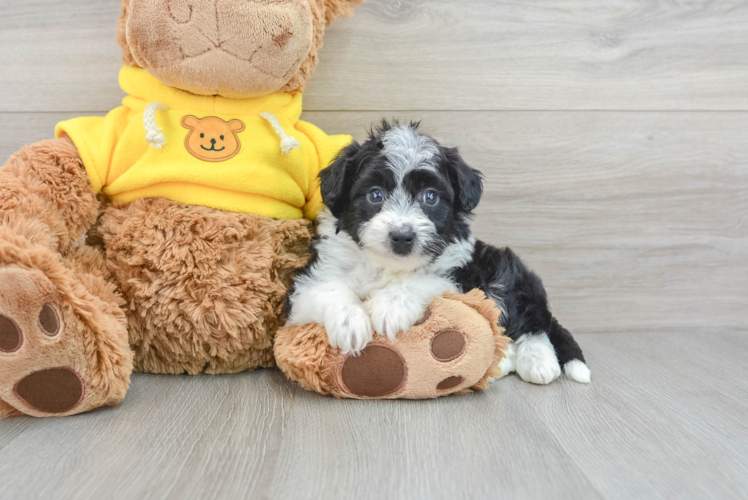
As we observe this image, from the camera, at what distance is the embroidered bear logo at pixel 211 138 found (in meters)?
1.57

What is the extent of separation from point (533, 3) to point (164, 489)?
2.00m

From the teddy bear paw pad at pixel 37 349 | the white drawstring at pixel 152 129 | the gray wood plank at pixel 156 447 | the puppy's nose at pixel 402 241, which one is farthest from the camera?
the white drawstring at pixel 152 129

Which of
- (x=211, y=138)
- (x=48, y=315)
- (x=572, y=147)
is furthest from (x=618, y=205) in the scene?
(x=48, y=315)

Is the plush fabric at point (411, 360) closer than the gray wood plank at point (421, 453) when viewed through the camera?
No

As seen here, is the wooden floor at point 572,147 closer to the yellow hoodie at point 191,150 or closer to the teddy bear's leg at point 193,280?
the teddy bear's leg at point 193,280

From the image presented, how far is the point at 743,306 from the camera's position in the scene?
2.29m

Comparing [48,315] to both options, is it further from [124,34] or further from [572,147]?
[572,147]

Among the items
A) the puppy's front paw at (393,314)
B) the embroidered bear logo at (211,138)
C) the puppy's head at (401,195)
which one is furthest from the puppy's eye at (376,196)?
the embroidered bear logo at (211,138)

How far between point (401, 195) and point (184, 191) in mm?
637

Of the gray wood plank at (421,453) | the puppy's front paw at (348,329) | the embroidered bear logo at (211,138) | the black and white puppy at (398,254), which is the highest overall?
the embroidered bear logo at (211,138)

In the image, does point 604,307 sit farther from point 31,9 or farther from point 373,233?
point 31,9

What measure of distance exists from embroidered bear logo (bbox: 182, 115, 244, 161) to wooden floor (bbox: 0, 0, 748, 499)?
51 centimetres

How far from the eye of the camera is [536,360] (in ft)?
5.38

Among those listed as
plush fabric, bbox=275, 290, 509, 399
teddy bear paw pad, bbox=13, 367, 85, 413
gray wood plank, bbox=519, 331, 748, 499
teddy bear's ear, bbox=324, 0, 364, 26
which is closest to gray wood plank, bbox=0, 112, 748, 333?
gray wood plank, bbox=519, 331, 748, 499
